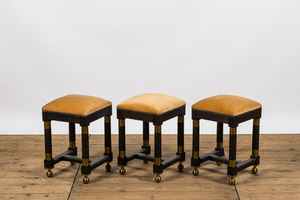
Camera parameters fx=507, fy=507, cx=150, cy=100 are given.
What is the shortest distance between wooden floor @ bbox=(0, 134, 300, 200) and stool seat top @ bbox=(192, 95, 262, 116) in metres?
0.52

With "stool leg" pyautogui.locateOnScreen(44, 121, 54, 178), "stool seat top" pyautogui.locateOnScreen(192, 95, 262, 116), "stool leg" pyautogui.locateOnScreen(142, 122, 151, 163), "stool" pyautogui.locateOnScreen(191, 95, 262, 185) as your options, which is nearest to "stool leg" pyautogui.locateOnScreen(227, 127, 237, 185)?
"stool" pyautogui.locateOnScreen(191, 95, 262, 185)

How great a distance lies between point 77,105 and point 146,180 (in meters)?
0.73

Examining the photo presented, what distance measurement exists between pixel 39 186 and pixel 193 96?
212 centimetres

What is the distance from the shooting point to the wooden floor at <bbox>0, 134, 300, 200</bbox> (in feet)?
11.2

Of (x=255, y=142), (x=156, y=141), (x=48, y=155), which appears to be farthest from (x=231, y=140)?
(x=48, y=155)

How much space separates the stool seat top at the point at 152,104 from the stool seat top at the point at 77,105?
18 cm

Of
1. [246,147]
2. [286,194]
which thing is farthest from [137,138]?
[286,194]

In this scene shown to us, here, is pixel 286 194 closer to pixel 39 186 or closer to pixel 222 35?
pixel 39 186

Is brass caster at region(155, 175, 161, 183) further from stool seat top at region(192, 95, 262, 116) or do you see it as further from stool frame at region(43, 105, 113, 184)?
stool seat top at region(192, 95, 262, 116)

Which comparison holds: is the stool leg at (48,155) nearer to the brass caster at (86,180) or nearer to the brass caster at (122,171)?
the brass caster at (86,180)

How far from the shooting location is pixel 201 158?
3.76 metres

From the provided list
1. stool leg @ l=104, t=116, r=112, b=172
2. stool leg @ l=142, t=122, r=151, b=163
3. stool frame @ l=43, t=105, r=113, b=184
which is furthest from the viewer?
stool leg @ l=142, t=122, r=151, b=163

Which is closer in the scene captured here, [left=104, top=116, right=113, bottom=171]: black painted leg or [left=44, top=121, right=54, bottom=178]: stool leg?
[left=44, top=121, right=54, bottom=178]: stool leg

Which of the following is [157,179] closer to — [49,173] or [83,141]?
[83,141]
